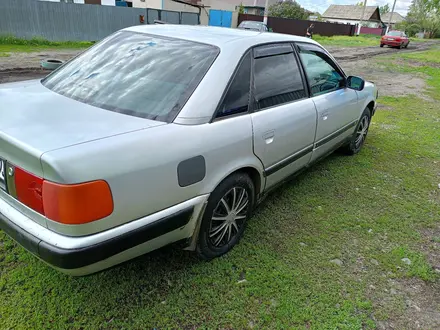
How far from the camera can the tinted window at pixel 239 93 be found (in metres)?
2.42

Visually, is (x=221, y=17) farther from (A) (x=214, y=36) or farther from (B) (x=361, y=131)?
(A) (x=214, y=36)

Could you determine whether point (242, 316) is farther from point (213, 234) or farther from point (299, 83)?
point (299, 83)

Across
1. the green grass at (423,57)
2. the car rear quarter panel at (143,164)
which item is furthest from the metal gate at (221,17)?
the car rear quarter panel at (143,164)

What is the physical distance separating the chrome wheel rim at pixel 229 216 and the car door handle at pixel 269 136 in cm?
43

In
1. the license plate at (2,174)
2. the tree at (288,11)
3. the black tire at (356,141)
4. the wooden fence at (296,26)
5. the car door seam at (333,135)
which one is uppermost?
the tree at (288,11)

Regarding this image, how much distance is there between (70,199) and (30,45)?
16681 mm

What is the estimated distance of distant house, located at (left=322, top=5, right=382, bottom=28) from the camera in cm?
7150

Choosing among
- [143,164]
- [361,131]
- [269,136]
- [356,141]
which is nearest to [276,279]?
[269,136]

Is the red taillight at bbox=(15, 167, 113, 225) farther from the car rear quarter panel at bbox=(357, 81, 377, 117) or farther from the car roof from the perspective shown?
the car rear quarter panel at bbox=(357, 81, 377, 117)

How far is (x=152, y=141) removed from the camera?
6.35 feet

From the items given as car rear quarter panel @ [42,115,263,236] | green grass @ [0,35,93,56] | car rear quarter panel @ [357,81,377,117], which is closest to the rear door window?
car rear quarter panel @ [42,115,263,236]

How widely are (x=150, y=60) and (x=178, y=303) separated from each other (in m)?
1.71

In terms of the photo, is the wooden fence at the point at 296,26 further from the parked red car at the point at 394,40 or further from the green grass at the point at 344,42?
the parked red car at the point at 394,40

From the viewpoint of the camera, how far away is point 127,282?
2432 millimetres
